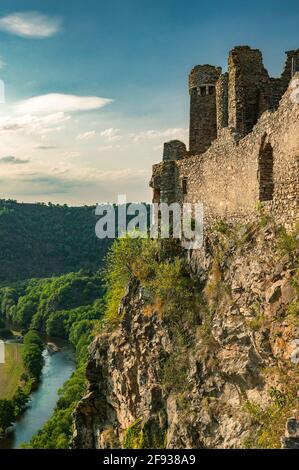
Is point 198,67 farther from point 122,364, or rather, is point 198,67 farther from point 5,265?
point 5,265

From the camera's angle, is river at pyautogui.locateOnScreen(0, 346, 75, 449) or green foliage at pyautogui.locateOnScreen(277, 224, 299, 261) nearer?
green foliage at pyautogui.locateOnScreen(277, 224, 299, 261)

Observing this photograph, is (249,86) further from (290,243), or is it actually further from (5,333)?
(5,333)

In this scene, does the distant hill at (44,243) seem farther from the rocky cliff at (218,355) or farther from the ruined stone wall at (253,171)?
the ruined stone wall at (253,171)

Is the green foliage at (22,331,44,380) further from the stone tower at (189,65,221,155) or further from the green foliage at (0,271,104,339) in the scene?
the stone tower at (189,65,221,155)

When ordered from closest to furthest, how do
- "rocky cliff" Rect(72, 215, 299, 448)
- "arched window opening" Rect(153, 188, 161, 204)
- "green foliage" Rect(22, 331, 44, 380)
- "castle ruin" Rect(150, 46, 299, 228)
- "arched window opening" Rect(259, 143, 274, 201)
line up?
"rocky cliff" Rect(72, 215, 299, 448), "castle ruin" Rect(150, 46, 299, 228), "arched window opening" Rect(259, 143, 274, 201), "arched window opening" Rect(153, 188, 161, 204), "green foliage" Rect(22, 331, 44, 380)

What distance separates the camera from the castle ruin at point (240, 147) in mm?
13570

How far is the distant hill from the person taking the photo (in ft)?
424

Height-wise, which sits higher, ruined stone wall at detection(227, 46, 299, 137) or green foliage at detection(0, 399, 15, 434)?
ruined stone wall at detection(227, 46, 299, 137)

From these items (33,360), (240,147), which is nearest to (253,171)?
(240,147)

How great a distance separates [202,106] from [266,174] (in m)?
10.5

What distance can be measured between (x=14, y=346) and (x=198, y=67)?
60.0m

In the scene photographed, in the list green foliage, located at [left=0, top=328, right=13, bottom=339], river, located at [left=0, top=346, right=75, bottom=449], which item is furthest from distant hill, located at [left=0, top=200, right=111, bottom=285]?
river, located at [left=0, top=346, right=75, bottom=449]

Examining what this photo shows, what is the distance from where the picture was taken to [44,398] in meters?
55.7

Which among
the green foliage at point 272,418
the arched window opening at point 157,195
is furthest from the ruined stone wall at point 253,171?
the green foliage at point 272,418
